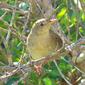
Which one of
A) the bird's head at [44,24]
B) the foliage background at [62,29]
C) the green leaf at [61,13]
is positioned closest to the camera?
the bird's head at [44,24]

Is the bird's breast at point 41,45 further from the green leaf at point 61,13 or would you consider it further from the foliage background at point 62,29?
the green leaf at point 61,13

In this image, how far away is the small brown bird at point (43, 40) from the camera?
427cm

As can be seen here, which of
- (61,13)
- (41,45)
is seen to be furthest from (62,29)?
(41,45)

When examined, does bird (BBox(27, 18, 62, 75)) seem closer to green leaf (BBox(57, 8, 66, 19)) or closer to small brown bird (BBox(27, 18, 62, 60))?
small brown bird (BBox(27, 18, 62, 60))

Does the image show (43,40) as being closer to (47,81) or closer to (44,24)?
(44,24)

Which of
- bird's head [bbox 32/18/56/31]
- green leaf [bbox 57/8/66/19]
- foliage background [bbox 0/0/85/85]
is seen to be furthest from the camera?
green leaf [bbox 57/8/66/19]

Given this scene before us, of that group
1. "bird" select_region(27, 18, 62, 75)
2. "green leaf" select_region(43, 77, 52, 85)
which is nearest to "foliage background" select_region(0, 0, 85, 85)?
"green leaf" select_region(43, 77, 52, 85)

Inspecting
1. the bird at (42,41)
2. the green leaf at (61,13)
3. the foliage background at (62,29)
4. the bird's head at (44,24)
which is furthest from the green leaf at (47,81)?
the green leaf at (61,13)

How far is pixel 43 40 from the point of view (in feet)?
14.4

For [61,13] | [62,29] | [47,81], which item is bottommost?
[47,81]

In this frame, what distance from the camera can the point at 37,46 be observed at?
14.2 feet

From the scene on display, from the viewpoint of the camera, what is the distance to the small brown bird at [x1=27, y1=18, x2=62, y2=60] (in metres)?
4.27

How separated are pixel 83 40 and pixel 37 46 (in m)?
1.06

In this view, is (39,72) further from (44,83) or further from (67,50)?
(67,50)
